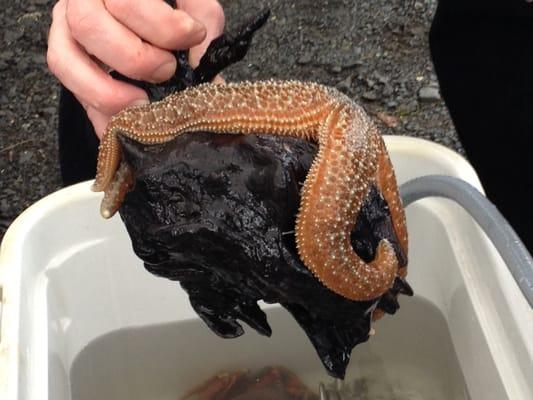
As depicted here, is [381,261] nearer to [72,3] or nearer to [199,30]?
[199,30]

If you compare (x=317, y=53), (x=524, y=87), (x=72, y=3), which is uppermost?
(x=72, y=3)

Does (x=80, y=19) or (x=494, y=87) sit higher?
(x=80, y=19)

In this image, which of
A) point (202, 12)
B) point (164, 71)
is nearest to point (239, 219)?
point (164, 71)

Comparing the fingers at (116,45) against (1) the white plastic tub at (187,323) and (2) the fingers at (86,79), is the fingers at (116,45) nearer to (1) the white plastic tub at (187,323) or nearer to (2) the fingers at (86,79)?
(2) the fingers at (86,79)

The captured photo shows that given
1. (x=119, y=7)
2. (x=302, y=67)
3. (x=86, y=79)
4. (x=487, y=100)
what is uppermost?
(x=119, y=7)

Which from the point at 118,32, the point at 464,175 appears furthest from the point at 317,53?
the point at 118,32

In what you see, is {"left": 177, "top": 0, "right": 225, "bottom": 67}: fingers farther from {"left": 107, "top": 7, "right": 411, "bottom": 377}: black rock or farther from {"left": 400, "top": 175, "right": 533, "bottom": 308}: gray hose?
{"left": 400, "top": 175, "right": 533, "bottom": 308}: gray hose

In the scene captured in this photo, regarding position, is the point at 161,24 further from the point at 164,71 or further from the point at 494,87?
the point at 494,87
